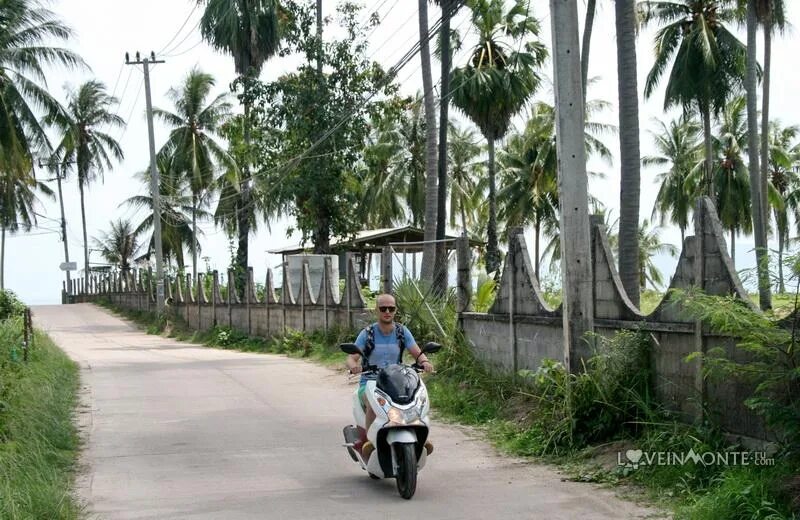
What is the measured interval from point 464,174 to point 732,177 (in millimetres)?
14893

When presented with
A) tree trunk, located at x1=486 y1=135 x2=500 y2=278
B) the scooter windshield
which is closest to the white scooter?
the scooter windshield

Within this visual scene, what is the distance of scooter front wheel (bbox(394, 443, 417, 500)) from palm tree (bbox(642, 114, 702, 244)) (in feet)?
150

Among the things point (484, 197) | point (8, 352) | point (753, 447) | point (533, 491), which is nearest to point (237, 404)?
point (8, 352)

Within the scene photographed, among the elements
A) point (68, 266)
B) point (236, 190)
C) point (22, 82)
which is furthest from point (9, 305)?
point (68, 266)

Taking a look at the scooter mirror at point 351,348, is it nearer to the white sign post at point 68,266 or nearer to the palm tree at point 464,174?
the palm tree at point 464,174

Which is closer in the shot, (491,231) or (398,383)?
(398,383)

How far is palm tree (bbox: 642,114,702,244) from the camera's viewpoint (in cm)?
5375

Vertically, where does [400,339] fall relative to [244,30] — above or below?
below

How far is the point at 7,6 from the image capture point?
25531mm

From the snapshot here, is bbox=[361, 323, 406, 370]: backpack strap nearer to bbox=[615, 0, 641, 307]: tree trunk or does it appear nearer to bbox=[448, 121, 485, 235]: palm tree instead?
bbox=[615, 0, 641, 307]: tree trunk

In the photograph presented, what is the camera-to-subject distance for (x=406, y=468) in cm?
787

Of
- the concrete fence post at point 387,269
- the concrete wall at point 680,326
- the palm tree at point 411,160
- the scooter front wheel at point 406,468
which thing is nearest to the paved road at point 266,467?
the scooter front wheel at point 406,468

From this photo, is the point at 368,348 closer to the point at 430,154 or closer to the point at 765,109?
the point at 430,154

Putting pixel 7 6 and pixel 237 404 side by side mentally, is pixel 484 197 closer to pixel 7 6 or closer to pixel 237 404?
pixel 7 6
